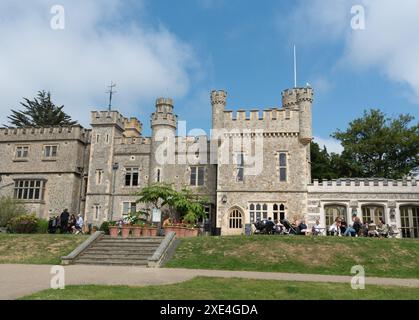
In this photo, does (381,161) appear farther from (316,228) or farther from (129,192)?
(129,192)

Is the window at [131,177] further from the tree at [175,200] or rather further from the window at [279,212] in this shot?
the window at [279,212]

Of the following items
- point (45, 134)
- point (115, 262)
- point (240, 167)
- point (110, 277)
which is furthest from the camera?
point (45, 134)

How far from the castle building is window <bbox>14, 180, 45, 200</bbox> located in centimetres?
8

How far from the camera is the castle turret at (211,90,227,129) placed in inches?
1095

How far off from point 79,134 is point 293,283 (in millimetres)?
25043

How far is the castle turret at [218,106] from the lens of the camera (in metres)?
27.8

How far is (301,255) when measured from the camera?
15.2m

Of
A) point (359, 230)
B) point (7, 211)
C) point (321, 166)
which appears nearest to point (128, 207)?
point (7, 211)

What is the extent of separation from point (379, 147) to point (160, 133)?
19.4 m

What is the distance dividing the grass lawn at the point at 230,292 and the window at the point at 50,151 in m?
24.3

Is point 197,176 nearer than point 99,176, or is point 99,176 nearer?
point 197,176

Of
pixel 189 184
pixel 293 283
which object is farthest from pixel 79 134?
pixel 293 283

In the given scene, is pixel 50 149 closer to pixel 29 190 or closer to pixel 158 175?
pixel 29 190

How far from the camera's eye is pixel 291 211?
25938 millimetres
